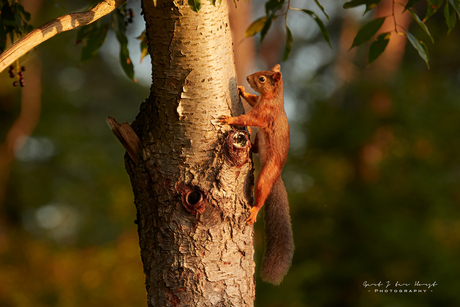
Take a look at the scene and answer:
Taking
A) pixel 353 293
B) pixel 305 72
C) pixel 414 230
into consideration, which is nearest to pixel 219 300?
pixel 414 230

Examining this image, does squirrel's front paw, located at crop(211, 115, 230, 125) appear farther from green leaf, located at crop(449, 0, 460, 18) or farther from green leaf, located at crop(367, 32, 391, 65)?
green leaf, located at crop(449, 0, 460, 18)

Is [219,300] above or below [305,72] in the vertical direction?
below

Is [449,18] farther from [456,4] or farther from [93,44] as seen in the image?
[93,44]

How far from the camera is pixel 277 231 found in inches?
67.2

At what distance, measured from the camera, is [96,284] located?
4035 millimetres

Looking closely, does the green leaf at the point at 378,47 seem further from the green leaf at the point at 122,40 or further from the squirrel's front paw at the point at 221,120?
the green leaf at the point at 122,40

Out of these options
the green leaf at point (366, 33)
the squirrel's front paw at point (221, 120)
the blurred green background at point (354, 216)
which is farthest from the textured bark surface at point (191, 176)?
the blurred green background at point (354, 216)

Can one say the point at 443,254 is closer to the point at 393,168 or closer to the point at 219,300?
the point at 393,168

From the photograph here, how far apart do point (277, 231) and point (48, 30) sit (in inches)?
45.9

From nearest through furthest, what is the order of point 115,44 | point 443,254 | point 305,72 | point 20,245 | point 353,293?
point 443,254
point 353,293
point 20,245
point 305,72
point 115,44

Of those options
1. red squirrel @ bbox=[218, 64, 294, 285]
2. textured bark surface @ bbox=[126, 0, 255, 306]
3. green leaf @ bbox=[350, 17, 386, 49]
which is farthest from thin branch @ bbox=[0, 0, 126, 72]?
green leaf @ bbox=[350, 17, 386, 49]

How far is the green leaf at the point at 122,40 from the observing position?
68.7 inches

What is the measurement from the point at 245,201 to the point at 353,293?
3258 mm

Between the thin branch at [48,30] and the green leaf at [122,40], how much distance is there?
28.3 inches
